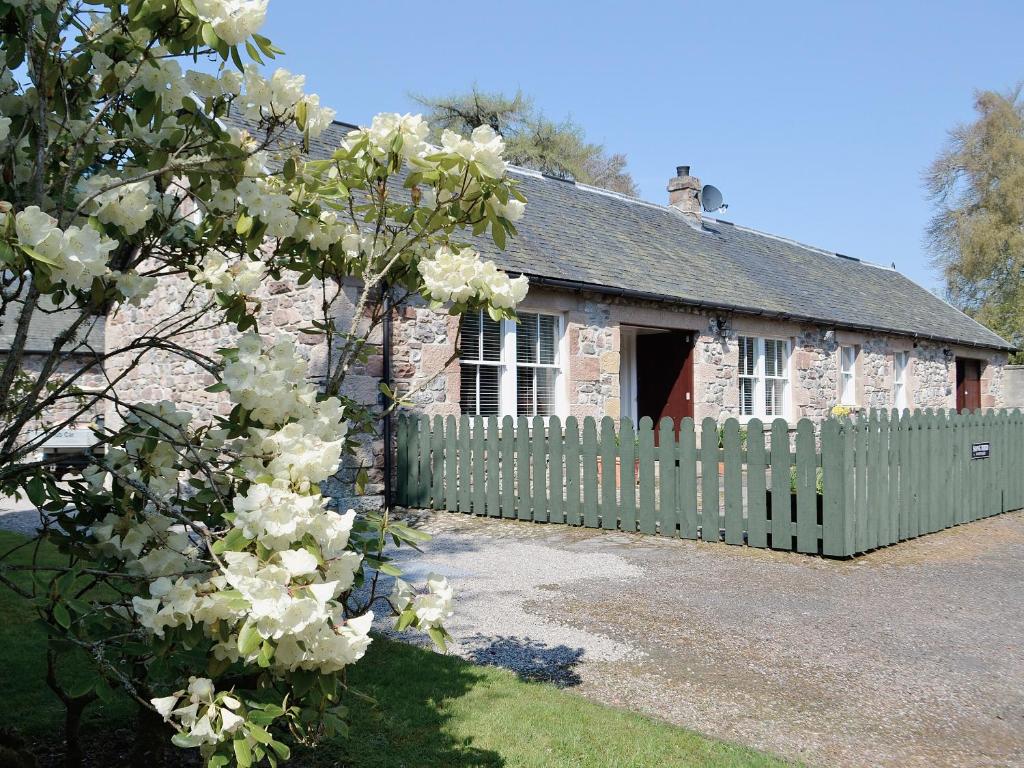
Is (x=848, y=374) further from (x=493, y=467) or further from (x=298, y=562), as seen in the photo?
(x=298, y=562)

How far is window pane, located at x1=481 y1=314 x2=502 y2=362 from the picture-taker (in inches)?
459

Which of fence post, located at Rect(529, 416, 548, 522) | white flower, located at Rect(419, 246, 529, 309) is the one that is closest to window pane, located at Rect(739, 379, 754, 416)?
fence post, located at Rect(529, 416, 548, 522)

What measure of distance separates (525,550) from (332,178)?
5647mm

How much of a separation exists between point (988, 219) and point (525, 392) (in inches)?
1365

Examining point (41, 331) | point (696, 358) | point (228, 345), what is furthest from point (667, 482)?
point (41, 331)

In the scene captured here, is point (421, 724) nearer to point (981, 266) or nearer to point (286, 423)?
point (286, 423)

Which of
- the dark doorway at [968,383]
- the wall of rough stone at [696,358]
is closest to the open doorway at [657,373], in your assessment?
the wall of rough stone at [696,358]

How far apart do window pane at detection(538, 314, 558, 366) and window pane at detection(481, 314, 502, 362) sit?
0.78 metres

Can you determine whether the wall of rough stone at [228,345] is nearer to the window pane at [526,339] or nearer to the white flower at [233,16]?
the window pane at [526,339]

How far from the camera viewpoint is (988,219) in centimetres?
3800

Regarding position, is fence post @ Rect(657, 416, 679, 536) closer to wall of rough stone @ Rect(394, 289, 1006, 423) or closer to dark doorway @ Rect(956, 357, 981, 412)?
wall of rough stone @ Rect(394, 289, 1006, 423)

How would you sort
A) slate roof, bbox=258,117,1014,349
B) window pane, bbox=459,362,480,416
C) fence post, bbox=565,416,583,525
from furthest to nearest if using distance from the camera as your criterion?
1. slate roof, bbox=258,117,1014,349
2. window pane, bbox=459,362,480,416
3. fence post, bbox=565,416,583,525

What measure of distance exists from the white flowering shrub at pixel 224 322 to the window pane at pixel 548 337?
908 cm

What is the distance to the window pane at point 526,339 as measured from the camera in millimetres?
12047
